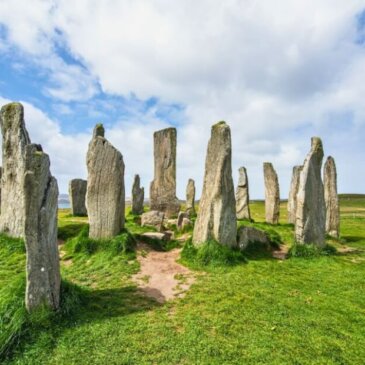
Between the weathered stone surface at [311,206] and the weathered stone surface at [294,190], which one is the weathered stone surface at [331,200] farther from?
the weathered stone surface at [311,206]

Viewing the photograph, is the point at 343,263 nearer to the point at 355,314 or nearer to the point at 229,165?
the point at 355,314

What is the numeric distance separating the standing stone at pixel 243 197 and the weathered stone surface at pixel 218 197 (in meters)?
10.7

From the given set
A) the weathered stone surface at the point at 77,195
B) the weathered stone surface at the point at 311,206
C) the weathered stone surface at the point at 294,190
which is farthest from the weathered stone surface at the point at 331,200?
the weathered stone surface at the point at 77,195

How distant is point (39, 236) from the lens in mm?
7074

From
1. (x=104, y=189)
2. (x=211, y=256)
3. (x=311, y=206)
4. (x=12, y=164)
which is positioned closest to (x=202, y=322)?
(x=211, y=256)

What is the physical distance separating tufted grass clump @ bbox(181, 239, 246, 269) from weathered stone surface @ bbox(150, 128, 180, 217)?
960 centimetres

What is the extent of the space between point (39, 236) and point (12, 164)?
788cm

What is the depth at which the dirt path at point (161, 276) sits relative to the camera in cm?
907

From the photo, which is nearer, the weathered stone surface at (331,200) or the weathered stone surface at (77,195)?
the weathered stone surface at (331,200)

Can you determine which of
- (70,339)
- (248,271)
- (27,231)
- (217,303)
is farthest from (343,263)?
(27,231)

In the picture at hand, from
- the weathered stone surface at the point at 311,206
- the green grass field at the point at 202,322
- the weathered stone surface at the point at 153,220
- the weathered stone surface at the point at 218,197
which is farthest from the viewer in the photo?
the weathered stone surface at the point at 153,220

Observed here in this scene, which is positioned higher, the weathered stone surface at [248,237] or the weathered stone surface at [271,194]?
the weathered stone surface at [271,194]

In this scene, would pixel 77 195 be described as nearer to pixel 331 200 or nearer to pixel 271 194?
pixel 271 194

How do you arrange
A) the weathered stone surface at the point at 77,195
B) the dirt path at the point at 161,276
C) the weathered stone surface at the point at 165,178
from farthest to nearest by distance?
the weathered stone surface at the point at 77,195 < the weathered stone surface at the point at 165,178 < the dirt path at the point at 161,276
